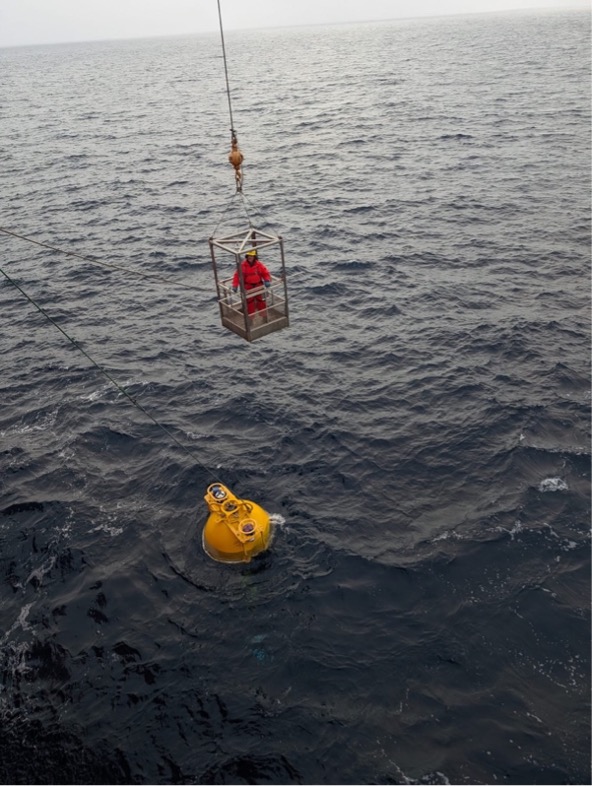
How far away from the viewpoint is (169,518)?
22.3m

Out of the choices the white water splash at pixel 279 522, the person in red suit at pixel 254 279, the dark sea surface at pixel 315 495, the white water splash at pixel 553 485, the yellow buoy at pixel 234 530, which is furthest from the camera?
the white water splash at pixel 553 485

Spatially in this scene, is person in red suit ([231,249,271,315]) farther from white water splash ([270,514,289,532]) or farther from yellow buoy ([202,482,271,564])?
white water splash ([270,514,289,532])

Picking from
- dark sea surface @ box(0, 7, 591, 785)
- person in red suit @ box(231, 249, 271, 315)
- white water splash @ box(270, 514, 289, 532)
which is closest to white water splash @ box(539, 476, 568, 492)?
dark sea surface @ box(0, 7, 591, 785)

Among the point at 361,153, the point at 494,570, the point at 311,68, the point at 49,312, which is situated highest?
the point at 311,68

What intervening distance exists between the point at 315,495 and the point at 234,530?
4075 millimetres

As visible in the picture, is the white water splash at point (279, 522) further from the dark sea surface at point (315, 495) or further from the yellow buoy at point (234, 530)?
the yellow buoy at point (234, 530)

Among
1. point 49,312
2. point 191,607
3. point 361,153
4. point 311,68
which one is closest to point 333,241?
point 49,312

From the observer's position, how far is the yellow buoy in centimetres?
1980

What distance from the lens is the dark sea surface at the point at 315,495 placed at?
15953 mm

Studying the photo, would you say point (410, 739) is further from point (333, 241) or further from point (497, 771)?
point (333, 241)

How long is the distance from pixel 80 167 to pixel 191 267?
108 ft

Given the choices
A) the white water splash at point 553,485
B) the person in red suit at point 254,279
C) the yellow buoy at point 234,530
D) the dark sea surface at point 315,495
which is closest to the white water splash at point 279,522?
the dark sea surface at point 315,495

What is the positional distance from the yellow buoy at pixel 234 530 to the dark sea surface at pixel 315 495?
0.66 meters

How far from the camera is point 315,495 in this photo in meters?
22.8
